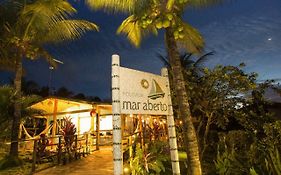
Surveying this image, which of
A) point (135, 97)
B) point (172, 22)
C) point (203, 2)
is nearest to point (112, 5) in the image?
point (172, 22)

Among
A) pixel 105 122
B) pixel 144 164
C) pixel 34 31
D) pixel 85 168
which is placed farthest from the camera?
pixel 105 122

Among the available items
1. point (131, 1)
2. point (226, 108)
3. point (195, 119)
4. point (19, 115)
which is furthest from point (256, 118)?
point (19, 115)

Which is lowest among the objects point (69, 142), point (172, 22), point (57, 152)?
point (57, 152)

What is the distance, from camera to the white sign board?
13.5 feet

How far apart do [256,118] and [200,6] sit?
4586 mm

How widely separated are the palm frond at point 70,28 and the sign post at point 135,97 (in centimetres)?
512

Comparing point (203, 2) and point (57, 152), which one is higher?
point (203, 2)

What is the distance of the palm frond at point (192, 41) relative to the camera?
6.65 metres

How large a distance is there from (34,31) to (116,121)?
703cm

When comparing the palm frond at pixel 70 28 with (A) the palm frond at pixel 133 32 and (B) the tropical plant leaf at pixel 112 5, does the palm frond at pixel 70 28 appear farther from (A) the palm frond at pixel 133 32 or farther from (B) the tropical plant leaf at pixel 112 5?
(B) the tropical plant leaf at pixel 112 5

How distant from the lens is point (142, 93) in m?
4.42

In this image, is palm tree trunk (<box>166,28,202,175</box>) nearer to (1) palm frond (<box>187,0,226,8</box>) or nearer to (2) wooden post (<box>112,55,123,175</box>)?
(1) palm frond (<box>187,0,226,8</box>)

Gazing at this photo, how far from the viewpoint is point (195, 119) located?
1025cm

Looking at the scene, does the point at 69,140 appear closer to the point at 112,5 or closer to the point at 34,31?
the point at 34,31
